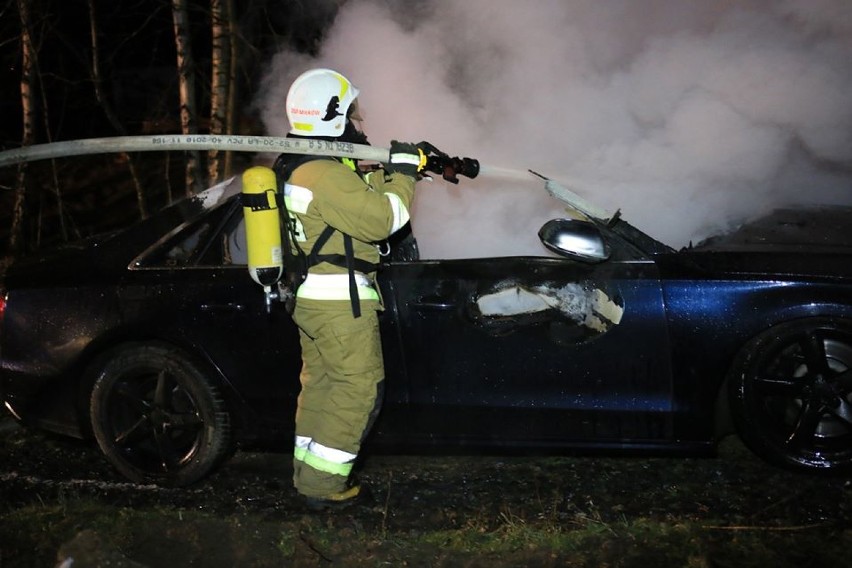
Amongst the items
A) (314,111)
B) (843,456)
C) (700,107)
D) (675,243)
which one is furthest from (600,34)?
(843,456)

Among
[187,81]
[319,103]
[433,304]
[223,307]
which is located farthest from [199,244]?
[187,81]

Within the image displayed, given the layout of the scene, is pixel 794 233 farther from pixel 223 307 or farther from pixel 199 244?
pixel 199 244

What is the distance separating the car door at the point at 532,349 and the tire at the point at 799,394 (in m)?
0.33

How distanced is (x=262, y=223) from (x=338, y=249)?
0.33m

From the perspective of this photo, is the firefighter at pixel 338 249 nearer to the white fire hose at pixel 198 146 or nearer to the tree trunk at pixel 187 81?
the white fire hose at pixel 198 146

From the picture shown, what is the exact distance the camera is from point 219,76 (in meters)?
8.02

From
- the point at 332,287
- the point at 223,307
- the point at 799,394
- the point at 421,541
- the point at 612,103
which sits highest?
the point at 612,103

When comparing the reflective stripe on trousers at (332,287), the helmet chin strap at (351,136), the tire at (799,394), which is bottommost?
the tire at (799,394)

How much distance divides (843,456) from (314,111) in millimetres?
2621

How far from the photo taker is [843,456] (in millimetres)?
3498

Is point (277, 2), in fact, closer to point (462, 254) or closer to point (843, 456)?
point (462, 254)

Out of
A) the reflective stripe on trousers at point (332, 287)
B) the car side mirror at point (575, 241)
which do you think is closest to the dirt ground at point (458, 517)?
the reflective stripe on trousers at point (332, 287)

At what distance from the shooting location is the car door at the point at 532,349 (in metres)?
3.50

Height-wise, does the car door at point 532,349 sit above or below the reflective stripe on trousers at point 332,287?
below
